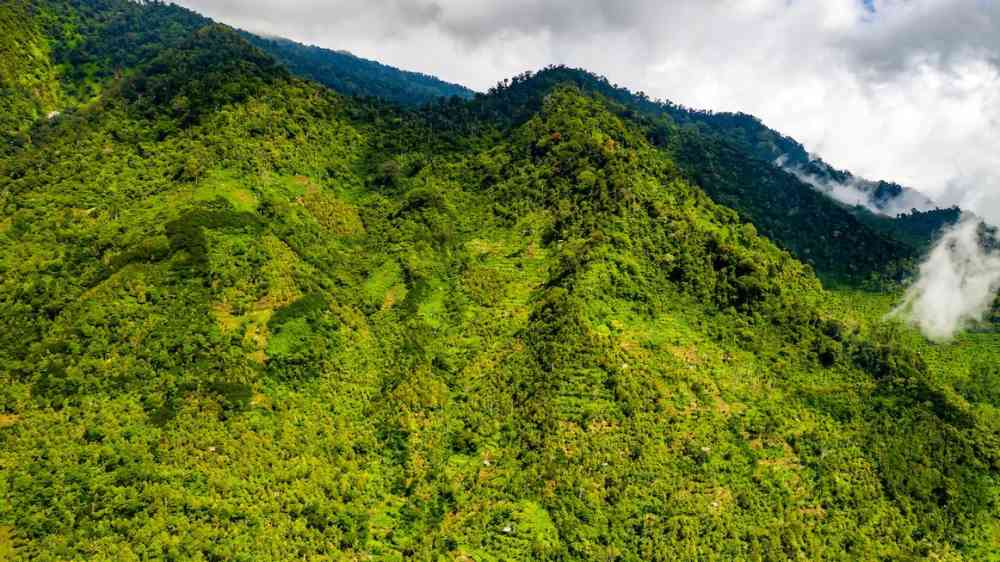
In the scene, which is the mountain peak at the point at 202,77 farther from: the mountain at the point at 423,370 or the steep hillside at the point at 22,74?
the steep hillside at the point at 22,74

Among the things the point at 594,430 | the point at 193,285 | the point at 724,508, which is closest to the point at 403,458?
the point at 594,430

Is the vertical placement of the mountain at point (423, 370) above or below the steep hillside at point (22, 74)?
below

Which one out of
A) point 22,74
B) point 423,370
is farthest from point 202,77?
point 423,370

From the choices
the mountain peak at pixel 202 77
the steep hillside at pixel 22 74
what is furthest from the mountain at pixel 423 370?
the steep hillside at pixel 22 74

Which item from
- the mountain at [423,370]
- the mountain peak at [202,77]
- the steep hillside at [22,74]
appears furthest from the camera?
the steep hillside at [22,74]

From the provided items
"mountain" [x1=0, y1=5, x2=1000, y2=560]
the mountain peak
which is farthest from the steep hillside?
the mountain peak

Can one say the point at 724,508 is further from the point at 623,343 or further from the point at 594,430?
the point at 623,343

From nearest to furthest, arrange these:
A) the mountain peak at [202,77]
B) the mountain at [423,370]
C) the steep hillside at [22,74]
Result: the mountain at [423,370], the mountain peak at [202,77], the steep hillside at [22,74]

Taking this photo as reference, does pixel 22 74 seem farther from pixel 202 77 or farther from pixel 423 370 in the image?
pixel 423 370
